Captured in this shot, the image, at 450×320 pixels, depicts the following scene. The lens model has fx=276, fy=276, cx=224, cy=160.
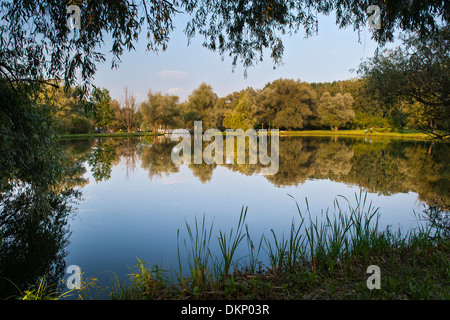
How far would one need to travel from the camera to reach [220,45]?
5266 millimetres

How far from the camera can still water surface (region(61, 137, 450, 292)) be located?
5.36m

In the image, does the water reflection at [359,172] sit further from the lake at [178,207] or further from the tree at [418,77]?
the tree at [418,77]

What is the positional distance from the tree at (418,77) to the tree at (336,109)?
147 feet

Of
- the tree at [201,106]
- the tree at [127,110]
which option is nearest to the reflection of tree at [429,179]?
the tree at [201,106]

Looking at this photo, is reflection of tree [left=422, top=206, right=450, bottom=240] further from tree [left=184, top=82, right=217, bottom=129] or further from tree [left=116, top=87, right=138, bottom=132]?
tree [left=116, top=87, right=138, bottom=132]

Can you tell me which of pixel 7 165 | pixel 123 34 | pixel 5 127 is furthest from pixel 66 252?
pixel 123 34

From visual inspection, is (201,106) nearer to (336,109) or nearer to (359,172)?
(336,109)

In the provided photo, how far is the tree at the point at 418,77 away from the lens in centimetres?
569

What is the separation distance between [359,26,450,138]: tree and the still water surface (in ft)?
8.66

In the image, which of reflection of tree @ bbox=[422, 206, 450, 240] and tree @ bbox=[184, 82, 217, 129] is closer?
reflection of tree @ bbox=[422, 206, 450, 240]

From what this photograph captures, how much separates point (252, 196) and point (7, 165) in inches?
262

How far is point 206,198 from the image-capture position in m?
9.17

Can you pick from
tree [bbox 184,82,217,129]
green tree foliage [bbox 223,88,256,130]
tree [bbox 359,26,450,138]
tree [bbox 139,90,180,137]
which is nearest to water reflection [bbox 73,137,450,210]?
tree [bbox 359,26,450,138]
